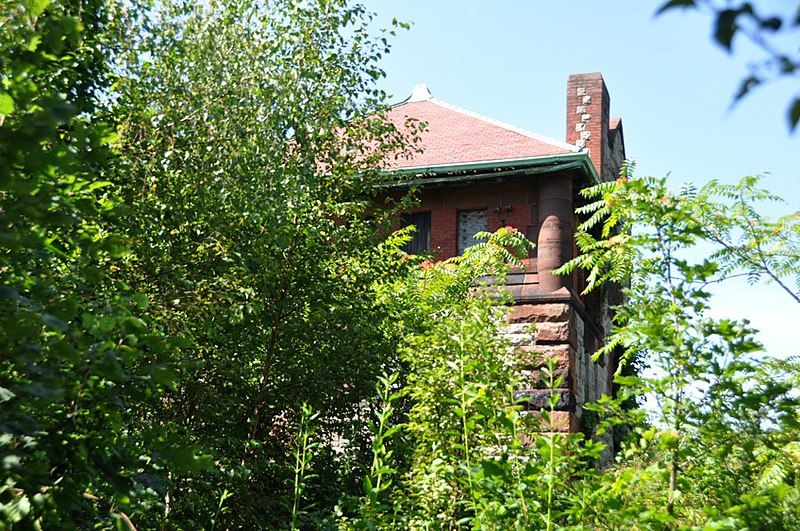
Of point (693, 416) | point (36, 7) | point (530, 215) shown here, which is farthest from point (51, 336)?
point (530, 215)

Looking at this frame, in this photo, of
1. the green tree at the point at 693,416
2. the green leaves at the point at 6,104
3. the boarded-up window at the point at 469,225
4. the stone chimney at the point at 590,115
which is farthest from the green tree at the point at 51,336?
the stone chimney at the point at 590,115

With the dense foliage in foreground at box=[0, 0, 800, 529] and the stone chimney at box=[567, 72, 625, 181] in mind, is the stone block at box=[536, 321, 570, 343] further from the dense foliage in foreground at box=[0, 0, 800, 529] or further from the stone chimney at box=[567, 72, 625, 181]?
the stone chimney at box=[567, 72, 625, 181]

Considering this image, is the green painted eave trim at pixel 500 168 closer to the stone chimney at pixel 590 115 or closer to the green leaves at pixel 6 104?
the stone chimney at pixel 590 115

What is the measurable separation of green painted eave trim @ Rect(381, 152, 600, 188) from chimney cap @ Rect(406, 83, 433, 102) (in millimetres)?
4176

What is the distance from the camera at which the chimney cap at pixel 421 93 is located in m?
19.1

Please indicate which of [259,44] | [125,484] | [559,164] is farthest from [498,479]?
[559,164]

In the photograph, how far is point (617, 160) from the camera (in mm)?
20359

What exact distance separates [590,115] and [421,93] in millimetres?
3330

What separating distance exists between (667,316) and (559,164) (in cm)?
1039

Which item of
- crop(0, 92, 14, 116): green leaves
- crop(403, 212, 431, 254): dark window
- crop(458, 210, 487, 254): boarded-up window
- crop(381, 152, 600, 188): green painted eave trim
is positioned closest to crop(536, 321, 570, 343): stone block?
crop(458, 210, 487, 254): boarded-up window

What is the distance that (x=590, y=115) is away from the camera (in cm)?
1830

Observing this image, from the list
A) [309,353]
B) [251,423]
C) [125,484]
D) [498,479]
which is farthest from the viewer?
[309,353]

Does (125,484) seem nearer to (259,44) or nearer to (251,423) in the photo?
(251,423)

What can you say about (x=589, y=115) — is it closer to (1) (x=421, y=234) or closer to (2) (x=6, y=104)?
(1) (x=421, y=234)
